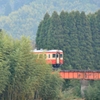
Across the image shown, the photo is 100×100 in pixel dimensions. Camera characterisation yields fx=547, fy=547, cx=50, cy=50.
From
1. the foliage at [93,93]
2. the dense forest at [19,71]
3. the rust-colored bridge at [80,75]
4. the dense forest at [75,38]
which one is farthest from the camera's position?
the dense forest at [75,38]

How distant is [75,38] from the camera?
258 feet

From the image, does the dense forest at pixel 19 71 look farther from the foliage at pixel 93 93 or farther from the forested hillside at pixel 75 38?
the forested hillside at pixel 75 38

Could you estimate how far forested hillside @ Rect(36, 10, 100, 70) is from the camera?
250ft

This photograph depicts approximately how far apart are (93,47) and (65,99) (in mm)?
22488

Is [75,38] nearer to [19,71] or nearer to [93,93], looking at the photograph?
[93,93]

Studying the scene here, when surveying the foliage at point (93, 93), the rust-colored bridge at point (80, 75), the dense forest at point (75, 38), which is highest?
the dense forest at point (75, 38)

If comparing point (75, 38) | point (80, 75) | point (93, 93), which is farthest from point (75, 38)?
point (93, 93)

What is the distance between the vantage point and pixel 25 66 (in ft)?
167

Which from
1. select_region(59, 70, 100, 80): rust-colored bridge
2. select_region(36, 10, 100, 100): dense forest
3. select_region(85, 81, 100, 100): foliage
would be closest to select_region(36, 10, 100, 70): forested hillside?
select_region(36, 10, 100, 100): dense forest

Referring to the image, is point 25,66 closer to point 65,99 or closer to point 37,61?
point 37,61

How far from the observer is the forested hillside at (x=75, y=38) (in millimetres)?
76062

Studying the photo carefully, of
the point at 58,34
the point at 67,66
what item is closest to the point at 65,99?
the point at 67,66

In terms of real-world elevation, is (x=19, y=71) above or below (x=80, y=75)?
above

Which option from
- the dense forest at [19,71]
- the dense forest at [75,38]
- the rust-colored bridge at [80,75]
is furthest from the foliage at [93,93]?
the dense forest at [75,38]
